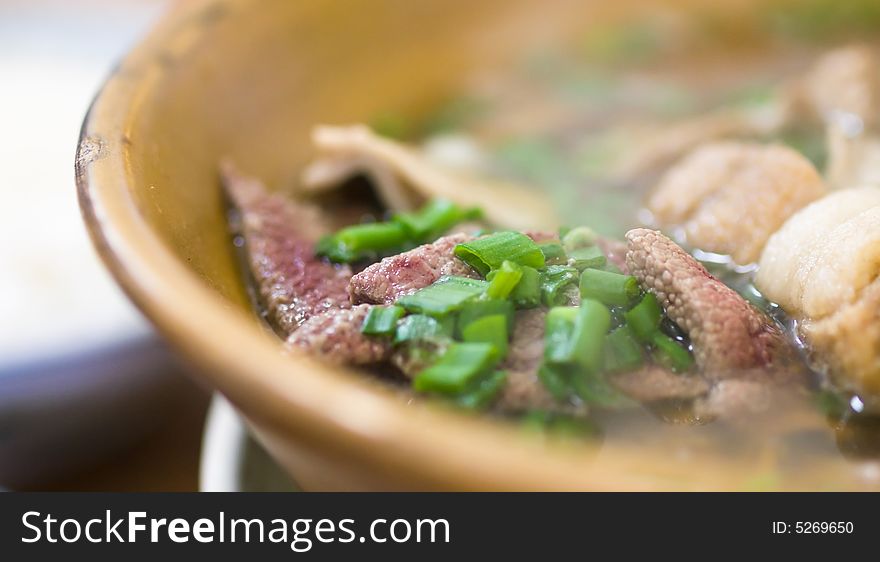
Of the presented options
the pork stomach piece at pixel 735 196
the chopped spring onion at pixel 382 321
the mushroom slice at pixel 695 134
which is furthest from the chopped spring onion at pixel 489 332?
the mushroom slice at pixel 695 134

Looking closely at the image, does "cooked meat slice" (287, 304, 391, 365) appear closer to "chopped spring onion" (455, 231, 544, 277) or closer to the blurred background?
"chopped spring onion" (455, 231, 544, 277)

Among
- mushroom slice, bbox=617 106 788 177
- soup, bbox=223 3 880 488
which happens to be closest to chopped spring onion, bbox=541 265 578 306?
soup, bbox=223 3 880 488

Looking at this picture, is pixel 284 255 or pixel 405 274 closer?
pixel 405 274

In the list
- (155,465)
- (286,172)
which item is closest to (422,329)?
(286,172)

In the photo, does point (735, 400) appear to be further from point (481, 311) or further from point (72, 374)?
point (72, 374)

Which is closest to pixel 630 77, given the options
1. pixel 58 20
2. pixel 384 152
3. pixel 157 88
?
pixel 384 152

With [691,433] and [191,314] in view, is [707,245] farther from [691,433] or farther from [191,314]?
[191,314]
